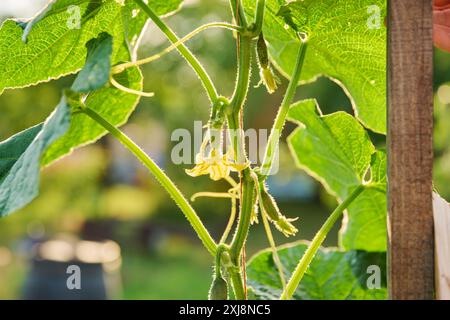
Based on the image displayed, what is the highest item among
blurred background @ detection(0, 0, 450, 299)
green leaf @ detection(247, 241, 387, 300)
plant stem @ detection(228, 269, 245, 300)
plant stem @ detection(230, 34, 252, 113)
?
blurred background @ detection(0, 0, 450, 299)

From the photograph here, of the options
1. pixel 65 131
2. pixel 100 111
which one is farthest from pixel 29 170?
pixel 100 111

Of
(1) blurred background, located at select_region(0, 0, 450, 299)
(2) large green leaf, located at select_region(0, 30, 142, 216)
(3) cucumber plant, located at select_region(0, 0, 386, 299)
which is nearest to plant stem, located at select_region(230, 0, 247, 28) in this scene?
(3) cucumber plant, located at select_region(0, 0, 386, 299)

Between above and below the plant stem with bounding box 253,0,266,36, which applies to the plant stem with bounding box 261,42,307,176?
below

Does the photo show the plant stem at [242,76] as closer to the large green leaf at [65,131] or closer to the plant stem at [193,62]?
the plant stem at [193,62]

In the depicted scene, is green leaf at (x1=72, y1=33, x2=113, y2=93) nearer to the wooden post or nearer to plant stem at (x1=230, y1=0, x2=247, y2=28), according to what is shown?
plant stem at (x1=230, y1=0, x2=247, y2=28)

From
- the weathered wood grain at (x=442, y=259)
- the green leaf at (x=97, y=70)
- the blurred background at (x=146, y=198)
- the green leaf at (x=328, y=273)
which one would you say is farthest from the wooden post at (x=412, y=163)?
the blurred background at (x=146, y=198)

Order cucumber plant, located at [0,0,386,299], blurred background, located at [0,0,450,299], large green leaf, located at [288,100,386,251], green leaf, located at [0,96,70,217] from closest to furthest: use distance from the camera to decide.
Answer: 1. green leaf, located at [0,96,70,217]
2. cucumber plant, located at [0,0,386,299]
3. large green leaf, located at [288,100,386,251]
4. blurred background, located at [0,0,450,299]
